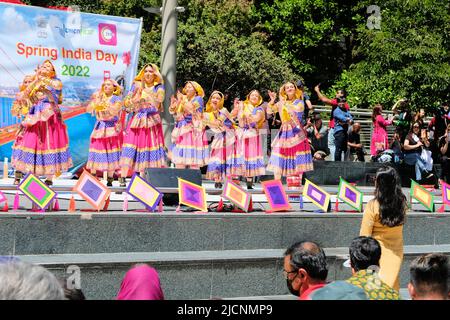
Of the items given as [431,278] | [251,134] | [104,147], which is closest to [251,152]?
[251,134]

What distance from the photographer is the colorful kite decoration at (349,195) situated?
31.0ft

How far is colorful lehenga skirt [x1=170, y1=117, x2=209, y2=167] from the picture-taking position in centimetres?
1191

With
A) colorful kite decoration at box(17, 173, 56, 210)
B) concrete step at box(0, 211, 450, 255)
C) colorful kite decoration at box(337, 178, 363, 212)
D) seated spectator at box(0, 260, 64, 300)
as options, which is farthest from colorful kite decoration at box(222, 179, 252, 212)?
seated spectator at box(0, 260, 64, 300)

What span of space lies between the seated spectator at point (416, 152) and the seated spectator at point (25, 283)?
12004 mm

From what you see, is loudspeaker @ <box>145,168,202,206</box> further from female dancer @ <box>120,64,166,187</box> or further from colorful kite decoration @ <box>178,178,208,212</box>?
female dancer @ <box>120,64,166,187</box>

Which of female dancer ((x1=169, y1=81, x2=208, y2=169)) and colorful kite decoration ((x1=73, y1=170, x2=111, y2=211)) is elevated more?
female dancer ((x1=169, y1=81, x2=208, y2=169))

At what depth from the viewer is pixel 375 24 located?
2342 cm

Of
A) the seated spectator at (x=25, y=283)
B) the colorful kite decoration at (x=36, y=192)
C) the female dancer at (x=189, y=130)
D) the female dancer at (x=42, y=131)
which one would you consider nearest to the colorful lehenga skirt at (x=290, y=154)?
the female dancer at (x=189, y=130)

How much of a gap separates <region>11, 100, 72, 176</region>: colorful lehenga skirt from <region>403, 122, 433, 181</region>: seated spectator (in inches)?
261

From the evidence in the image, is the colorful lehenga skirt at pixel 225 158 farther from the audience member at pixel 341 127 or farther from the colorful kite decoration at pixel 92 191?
the colorful kite decoration at pixel 92 191

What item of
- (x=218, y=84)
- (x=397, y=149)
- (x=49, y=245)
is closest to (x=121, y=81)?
(x=397, y=149)

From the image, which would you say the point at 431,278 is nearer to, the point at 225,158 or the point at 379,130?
the point at 225,158

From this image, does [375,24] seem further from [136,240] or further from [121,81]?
[136,240]

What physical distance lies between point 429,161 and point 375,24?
10314 millimetres
